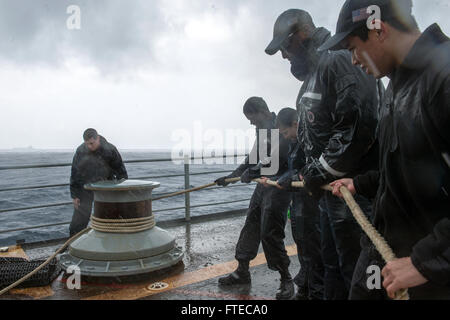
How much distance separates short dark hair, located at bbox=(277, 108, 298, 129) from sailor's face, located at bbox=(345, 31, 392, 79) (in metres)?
2.06

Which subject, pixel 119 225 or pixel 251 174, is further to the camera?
pixel 251 174

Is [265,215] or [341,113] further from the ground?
[341,113]

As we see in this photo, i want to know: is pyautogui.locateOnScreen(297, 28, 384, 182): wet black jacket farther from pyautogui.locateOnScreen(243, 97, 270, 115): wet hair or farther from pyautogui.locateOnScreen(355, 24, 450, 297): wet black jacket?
pyautogui.locateOnScreen(243, 97, 270, 115): wet hair

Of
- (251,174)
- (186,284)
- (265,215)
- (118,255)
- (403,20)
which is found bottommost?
(186,284)

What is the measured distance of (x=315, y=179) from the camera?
95.0 inches

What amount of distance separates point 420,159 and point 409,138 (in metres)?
0.09

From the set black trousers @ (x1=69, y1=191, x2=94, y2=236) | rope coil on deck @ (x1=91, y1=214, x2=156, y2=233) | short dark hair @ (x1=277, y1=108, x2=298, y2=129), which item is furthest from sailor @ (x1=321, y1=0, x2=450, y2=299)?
black trousers @ (x1=69, y1=191, x2=94, y2=236)

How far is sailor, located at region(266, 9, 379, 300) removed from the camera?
2.29 meters

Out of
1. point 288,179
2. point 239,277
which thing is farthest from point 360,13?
point 239,277

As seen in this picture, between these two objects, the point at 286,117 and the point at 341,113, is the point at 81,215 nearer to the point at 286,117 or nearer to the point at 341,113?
the point at 286,117
